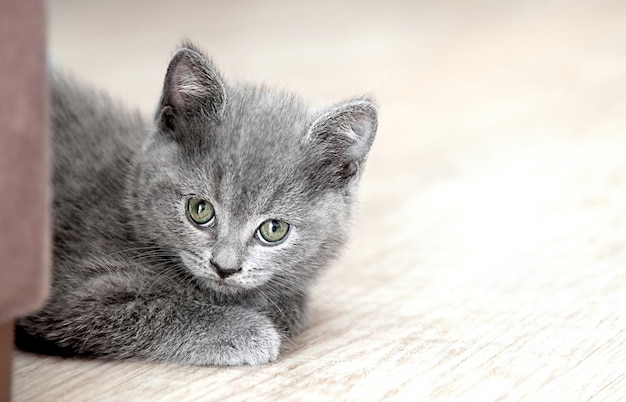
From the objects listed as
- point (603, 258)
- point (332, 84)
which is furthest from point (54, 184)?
point (332, 84)

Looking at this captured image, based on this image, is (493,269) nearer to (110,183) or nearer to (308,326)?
(308,326)

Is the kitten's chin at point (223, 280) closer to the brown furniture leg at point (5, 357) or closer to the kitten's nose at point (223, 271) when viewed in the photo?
the kitten's nose at point (223, 271)

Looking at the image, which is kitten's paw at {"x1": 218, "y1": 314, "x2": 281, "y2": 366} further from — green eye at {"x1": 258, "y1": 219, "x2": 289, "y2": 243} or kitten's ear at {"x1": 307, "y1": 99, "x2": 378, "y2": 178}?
kitten's ear at {"x1": 307, "y1": 99, "x2": 378, "y2": 178}

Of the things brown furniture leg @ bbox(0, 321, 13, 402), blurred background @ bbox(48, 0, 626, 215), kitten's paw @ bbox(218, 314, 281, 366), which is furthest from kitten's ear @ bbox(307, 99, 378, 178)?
blurred background @ bbox(48, 0, 626, 215)

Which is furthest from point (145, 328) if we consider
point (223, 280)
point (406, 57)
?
point (406, 57)

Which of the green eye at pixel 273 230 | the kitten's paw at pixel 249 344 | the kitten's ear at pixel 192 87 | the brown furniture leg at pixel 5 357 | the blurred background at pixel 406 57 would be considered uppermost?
the blurred background at pixel 406 57

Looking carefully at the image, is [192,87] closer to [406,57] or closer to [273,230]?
[273,230]

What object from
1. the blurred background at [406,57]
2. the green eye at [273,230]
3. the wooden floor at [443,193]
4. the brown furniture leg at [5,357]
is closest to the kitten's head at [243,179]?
the green eye at [273,230]
